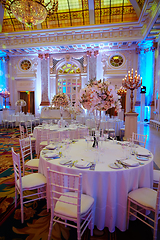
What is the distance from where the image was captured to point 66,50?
11867 mm

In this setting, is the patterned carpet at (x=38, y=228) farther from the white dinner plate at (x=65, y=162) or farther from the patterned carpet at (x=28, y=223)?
the white dinner plate at (x=65, y=162)

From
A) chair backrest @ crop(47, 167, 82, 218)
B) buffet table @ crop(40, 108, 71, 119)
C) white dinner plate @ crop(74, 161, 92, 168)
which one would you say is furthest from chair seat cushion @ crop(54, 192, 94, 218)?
buffet table @ crop(40, 108, 71, 119)

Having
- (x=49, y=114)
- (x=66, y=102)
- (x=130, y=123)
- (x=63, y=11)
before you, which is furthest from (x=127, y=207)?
(x=63, y=11)

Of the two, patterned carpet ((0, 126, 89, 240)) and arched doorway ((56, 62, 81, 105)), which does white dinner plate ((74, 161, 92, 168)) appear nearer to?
patterned carpet ((0, 126, 89, 240))

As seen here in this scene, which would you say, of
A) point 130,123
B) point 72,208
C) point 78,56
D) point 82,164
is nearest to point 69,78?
point 78,56

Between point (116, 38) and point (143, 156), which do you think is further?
point (116, 38)

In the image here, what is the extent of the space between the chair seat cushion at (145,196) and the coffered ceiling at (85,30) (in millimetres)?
9837

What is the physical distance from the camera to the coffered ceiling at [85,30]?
10.1 meters

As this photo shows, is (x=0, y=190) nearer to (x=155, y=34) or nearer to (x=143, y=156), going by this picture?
(x=143, y=156)

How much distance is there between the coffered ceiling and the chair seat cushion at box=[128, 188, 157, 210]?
9837 millimetres

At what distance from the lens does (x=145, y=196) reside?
190 centimetres

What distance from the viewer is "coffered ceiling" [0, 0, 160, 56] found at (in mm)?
10133

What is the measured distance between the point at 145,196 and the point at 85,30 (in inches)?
431

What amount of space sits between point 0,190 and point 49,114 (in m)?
8.10
